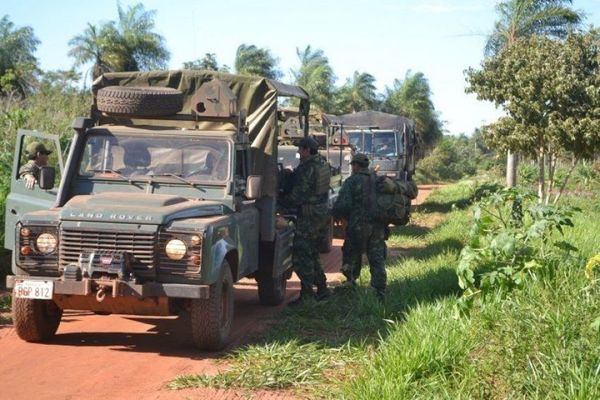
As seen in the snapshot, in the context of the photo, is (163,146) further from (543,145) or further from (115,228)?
(543,145)

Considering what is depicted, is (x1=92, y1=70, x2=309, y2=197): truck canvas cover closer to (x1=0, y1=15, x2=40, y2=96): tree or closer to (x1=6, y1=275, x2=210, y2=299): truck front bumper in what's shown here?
(x1=6, y1=275, x2=210, y2=299): truck front bumper

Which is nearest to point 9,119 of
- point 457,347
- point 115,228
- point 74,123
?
point 74,123

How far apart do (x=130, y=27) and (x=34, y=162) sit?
32151 mm

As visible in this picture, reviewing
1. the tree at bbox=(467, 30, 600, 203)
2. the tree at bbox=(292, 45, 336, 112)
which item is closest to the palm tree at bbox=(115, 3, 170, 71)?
the tree at bbox=(292, 45, 336, 112)

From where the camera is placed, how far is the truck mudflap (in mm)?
6184

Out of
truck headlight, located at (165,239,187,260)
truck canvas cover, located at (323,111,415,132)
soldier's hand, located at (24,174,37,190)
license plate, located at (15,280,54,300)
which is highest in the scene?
truck canvas cover, located at (323,111,415,132)

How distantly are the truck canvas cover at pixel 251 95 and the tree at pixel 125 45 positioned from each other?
1162 inches

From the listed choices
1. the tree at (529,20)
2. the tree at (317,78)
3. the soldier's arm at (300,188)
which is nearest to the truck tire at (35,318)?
the soldier's arm at (300,188)

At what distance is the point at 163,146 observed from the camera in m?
7.50

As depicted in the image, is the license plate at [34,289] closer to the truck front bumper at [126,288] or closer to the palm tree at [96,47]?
the truck front bumper at [126,288]

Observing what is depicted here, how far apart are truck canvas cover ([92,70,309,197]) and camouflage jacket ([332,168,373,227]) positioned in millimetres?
820

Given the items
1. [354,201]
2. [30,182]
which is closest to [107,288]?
[30,182]

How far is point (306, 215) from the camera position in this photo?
8.79m

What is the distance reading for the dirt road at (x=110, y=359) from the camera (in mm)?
5648
